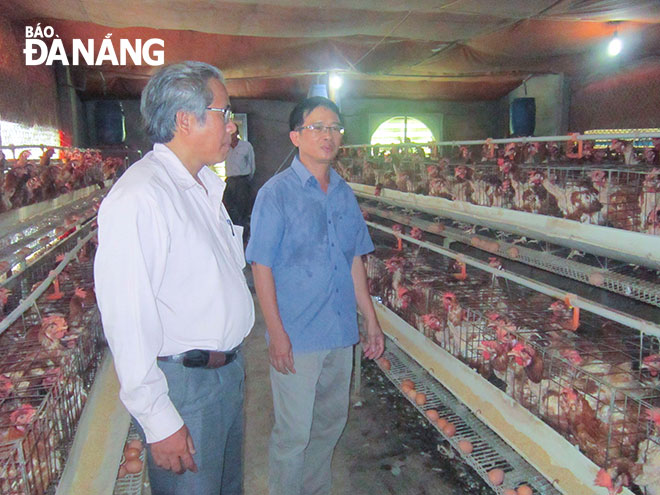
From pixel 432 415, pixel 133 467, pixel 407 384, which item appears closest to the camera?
pixel 133 467

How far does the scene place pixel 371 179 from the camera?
5.79 meters

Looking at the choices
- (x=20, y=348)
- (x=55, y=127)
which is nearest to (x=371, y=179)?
(x=20, y=348)

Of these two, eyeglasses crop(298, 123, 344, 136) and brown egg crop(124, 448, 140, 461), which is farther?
brown egg crop(124, 448, 140, 461)

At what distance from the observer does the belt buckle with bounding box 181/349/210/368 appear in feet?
4.66

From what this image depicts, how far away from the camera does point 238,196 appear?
8484 millimetres

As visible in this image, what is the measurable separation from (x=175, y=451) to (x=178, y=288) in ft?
1.37

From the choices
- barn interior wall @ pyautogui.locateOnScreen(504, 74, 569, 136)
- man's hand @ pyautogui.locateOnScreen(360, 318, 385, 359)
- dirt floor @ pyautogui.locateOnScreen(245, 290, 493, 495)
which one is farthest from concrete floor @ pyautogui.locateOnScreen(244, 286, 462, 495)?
barn interior wall @ pyautogui.locateOnScreen(504, 74, 569, 136)

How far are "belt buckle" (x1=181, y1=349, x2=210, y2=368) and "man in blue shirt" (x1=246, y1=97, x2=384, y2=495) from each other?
74cm

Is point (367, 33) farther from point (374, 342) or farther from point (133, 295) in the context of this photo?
point (133, 295)

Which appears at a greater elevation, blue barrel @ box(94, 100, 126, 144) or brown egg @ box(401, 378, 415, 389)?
blue barrel @ box(94, 100, 126, 144)

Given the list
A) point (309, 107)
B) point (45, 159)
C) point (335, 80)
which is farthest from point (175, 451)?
point (335, 80)

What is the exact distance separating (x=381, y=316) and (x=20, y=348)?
2.37 metres

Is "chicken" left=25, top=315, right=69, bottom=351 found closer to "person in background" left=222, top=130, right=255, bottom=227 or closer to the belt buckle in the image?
the belt buckle

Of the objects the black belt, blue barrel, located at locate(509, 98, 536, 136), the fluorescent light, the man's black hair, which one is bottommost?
the black belt
